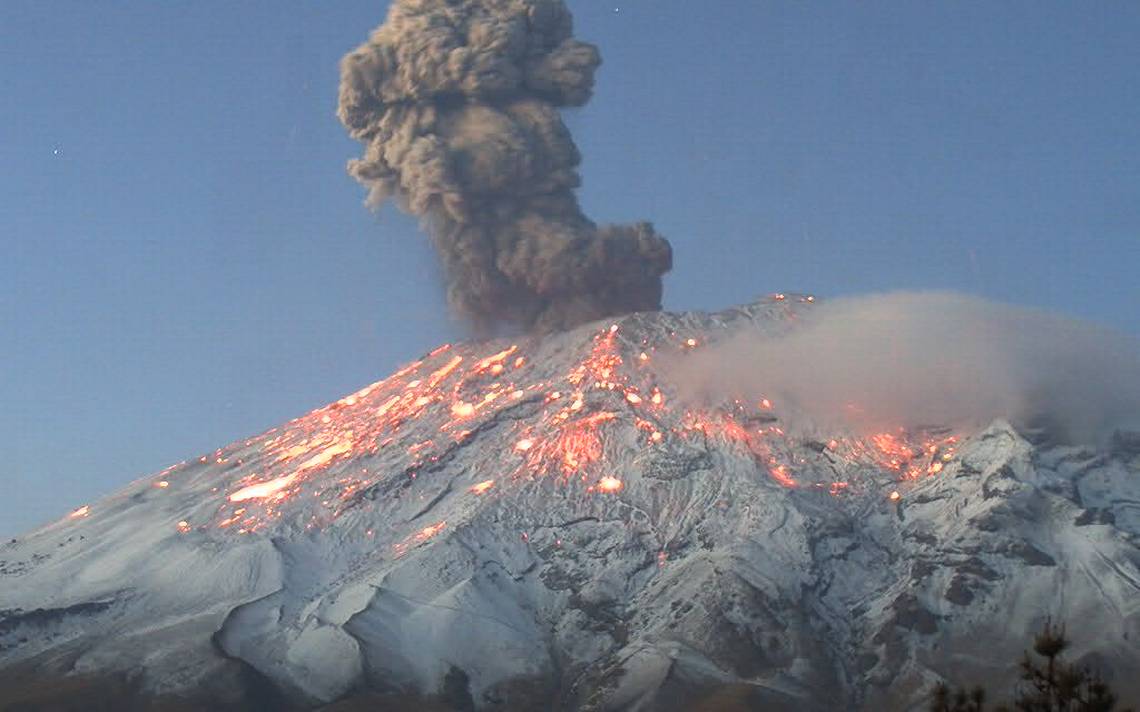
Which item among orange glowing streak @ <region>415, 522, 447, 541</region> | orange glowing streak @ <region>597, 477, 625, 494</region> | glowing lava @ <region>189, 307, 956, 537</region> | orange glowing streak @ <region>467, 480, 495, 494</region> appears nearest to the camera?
orange glowing streak @ <region>415, 522, 447, 541</region>

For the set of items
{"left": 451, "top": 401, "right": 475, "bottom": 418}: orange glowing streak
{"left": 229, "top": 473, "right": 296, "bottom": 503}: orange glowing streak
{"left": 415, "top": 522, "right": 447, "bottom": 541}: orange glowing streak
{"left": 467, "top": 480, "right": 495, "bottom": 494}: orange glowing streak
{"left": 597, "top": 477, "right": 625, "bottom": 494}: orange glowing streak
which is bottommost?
{"left": 597, "top": 477, "right": 625, "bottom": 494}: orange glowing streak

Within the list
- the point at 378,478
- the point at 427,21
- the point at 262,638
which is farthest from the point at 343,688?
the point at 427,21

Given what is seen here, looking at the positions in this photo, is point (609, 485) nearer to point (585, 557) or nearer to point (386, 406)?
point (585, 557)

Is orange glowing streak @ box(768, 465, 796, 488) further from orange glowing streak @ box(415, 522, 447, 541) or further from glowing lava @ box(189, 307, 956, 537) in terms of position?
orange glowing streak @ box(415, 522, 447, 541)

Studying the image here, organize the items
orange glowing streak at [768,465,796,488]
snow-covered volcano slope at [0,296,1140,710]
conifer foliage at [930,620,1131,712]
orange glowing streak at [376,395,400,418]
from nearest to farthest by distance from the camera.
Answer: conifer foliage at [930,620,1131,712]
snow-covered volcano slope at [0,296,1140,710]
orange glowing streak at [768,465,796,488]
orange glowing streak at [376,395,400,418]

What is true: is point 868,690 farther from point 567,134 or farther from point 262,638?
point 567,134

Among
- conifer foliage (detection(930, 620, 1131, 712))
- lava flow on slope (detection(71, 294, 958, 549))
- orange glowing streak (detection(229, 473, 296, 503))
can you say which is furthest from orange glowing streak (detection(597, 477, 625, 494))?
conifer foliage (detection(930, 620, 1131, 712))

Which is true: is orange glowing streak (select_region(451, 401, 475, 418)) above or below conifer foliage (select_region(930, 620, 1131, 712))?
below
